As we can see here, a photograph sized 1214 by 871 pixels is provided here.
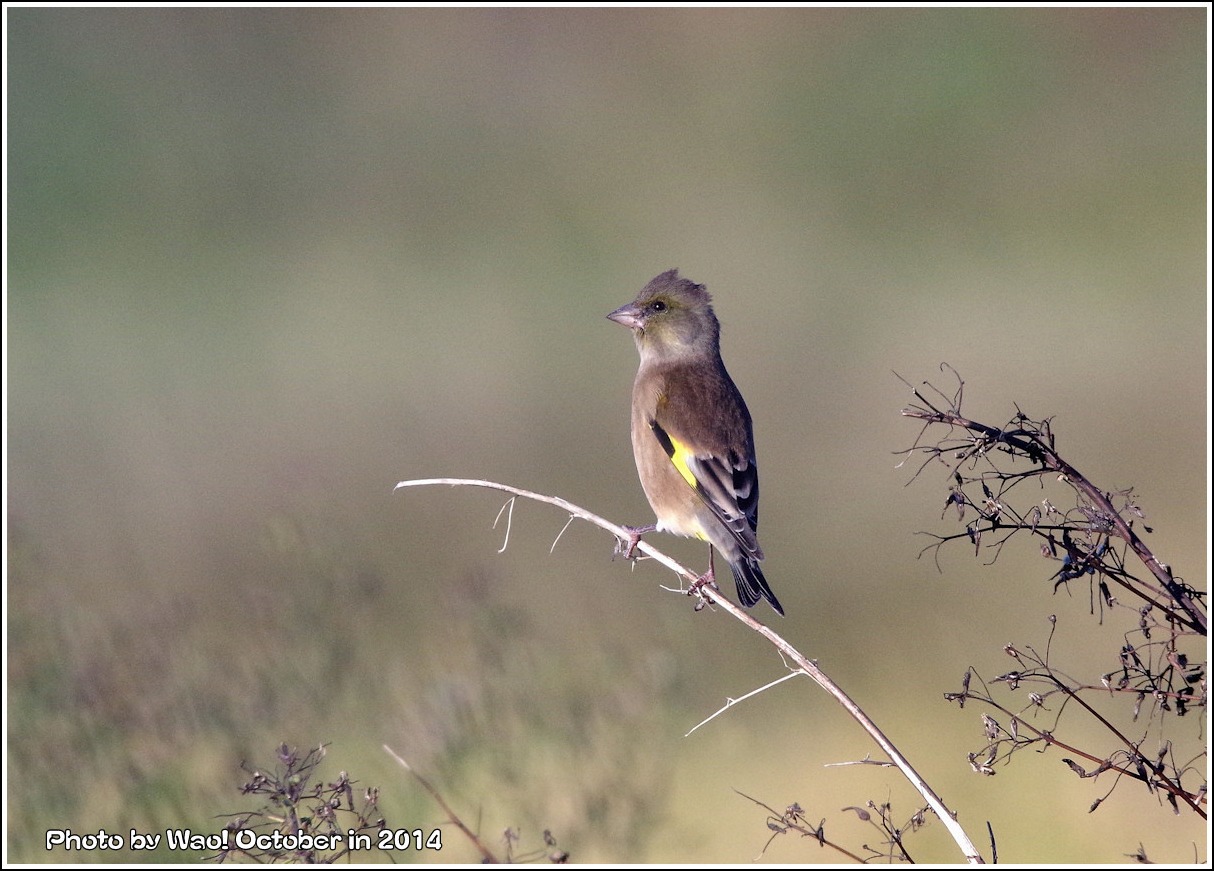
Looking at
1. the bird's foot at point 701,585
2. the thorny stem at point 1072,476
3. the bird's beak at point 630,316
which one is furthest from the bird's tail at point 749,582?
the thorny stem at point 1072,476

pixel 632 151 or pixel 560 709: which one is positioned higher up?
pixel 632 151

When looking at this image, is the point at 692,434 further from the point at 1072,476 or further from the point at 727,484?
the point at 1072,476

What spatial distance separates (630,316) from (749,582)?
5.07ft

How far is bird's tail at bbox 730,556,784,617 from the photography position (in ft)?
15.5

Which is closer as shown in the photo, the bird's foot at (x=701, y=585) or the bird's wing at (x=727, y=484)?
the bird's foot at (x=701, y=585)

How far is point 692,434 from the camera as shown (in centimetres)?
512

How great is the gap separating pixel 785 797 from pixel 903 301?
956cm

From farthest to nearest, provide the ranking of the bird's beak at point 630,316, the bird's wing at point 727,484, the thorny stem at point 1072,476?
the bird's beak at point 630,316 → the bird's wing at point 727,484 → the thorny stem at point 1072,476

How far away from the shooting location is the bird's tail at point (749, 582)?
186 inches

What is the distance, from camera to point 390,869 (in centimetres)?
→ 262

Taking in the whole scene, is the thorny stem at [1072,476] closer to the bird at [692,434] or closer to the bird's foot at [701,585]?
the bird's foot at [701,585]

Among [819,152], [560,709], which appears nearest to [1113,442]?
[560,709]

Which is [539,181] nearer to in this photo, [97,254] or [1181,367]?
[97,254]

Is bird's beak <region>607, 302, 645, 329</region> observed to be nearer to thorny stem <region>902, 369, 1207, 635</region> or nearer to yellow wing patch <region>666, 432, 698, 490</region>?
yellow wing patch <region>666, 432, 698, 490</region>
